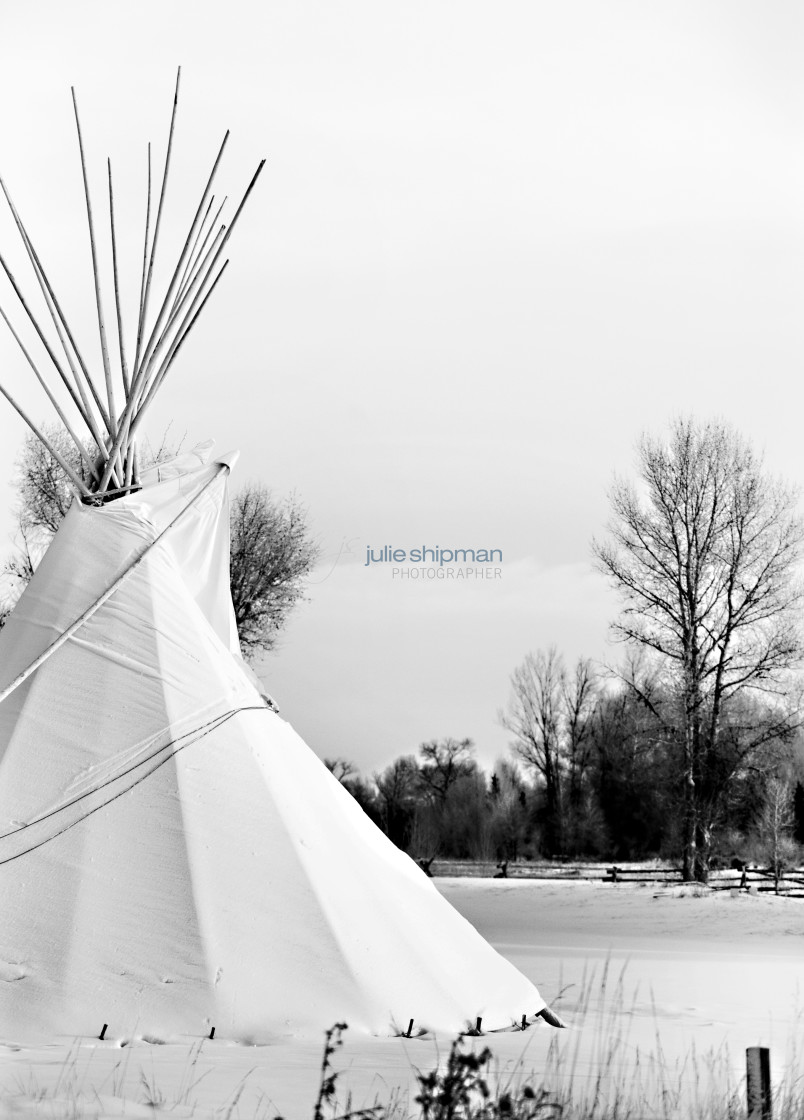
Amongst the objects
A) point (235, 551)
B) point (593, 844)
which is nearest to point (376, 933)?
point (235, 551)

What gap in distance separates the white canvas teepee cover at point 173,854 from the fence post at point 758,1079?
6.28 ft

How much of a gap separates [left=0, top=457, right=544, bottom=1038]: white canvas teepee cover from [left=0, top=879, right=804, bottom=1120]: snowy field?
22cm

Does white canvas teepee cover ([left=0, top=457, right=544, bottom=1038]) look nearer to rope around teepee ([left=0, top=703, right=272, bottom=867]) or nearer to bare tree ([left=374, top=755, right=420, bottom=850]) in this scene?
rope around teepee ([left=0, top=703, right=272, bottom=867])

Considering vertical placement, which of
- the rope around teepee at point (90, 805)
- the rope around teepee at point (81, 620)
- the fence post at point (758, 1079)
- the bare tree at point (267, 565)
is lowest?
the fence post at point (758, 1079)

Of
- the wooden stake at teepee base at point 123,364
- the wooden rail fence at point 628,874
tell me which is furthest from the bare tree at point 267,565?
the wooden stake at teepee base at point 123,364

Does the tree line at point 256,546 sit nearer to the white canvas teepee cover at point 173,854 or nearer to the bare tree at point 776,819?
the bare tree at point 776,819

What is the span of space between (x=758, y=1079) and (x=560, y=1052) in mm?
1216

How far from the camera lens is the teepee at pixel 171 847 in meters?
4.68

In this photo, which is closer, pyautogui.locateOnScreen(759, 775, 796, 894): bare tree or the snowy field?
the snowy field

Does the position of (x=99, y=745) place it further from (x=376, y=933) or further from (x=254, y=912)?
(x=376, y=933)

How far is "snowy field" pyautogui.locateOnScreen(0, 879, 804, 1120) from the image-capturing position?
3490mm

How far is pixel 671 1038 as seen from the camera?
562cm

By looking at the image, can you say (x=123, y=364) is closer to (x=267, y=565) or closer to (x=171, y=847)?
(x=171, y=847)

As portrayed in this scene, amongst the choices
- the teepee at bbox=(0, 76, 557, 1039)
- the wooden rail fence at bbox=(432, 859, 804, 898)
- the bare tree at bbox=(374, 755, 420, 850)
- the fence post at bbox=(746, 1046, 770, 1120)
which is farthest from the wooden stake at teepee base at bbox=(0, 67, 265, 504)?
the bare tree at bbox=(374, 755, 420, 850)
